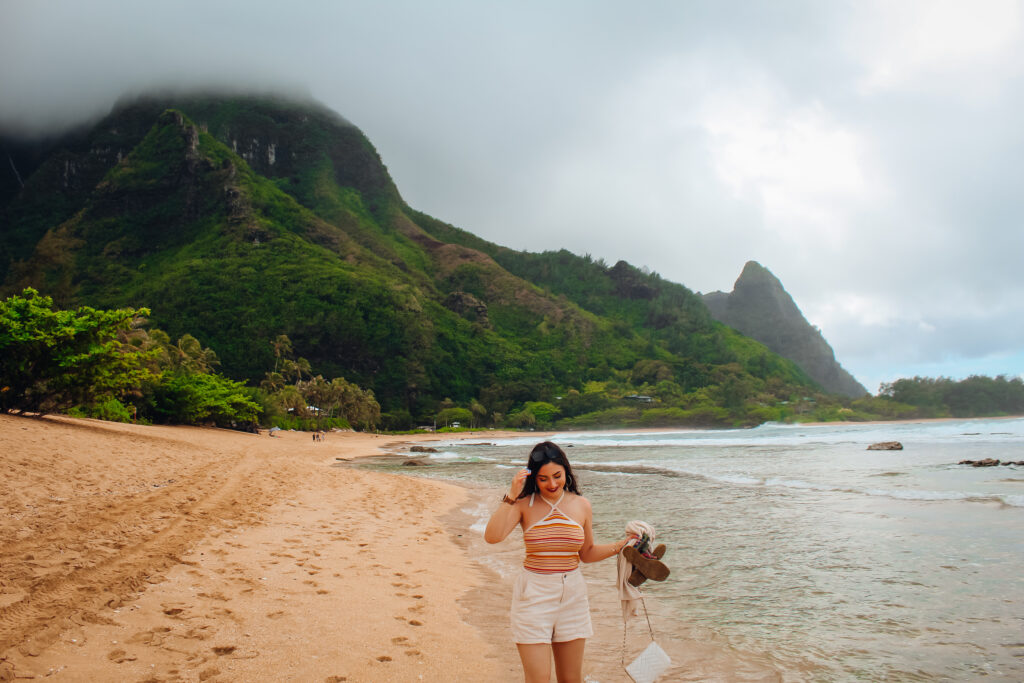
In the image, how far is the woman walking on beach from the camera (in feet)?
10.1

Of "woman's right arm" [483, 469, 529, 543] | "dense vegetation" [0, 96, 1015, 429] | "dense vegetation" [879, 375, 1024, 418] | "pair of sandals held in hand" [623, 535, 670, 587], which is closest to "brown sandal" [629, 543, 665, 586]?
"pair of sandals held in hand" [623, 535, 670, 587]

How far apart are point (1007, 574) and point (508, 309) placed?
151844 millimetres

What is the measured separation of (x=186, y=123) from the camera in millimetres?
136750

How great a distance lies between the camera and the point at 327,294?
372ft

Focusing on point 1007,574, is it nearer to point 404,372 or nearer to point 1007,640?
point 1007,640

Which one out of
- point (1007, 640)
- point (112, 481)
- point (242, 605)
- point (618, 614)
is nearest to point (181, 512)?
point (112, 481)

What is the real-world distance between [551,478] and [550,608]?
72 centimetres

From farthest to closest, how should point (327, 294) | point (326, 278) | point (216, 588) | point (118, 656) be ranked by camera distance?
point (326, 278)
point (327, 294)
point (216, 588)
point (118, 656)

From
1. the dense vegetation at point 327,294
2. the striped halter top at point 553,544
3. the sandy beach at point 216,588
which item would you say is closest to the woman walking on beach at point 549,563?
the striped halter top at point 553,544

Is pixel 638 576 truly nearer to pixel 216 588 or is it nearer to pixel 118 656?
pixel 118 656

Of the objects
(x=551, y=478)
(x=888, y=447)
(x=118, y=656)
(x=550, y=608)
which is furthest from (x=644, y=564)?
(x=888, y=447)

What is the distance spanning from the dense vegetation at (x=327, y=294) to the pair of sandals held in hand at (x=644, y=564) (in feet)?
193

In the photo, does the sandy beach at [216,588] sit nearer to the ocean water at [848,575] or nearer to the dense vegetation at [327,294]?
the ocean water at [848,575]

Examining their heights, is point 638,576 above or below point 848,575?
above
